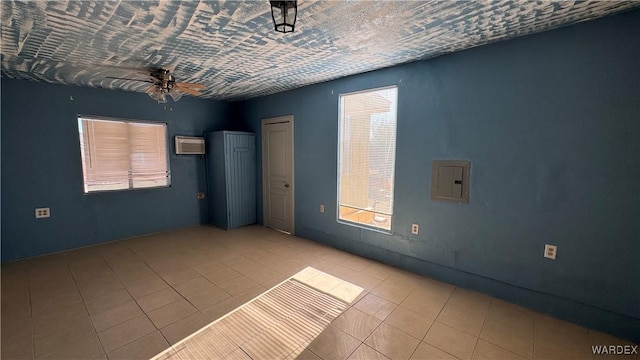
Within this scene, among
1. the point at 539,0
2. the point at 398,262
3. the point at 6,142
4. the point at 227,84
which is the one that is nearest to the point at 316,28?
the point at 539,0

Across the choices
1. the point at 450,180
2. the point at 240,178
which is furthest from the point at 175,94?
the point at 450,180

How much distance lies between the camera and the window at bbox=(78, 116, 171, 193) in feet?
12.5

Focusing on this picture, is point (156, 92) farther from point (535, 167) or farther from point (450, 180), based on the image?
point (535, 167)

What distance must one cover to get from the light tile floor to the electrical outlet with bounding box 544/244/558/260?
0.54 meters

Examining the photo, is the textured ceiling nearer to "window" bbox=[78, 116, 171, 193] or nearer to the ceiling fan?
the ceiling fan

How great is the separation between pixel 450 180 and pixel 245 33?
8.08 feet

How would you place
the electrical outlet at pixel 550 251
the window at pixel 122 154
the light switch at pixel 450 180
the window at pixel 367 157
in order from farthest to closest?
1. the window at pixel 122 154
2. the window at pixel 367 157
3. the light switch at pixel 450 180
4. the electrical outlet at pixel 550 251

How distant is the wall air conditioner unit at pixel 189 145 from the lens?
14.9ft

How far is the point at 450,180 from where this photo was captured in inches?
107

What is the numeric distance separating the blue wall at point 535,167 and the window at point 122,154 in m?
3.80

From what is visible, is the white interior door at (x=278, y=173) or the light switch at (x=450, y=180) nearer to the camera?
the light switch at (x=450, y=180)

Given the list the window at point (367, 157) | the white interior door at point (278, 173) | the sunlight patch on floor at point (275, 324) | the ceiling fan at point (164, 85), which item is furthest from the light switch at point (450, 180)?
the ceiling fan at point (164, 85)

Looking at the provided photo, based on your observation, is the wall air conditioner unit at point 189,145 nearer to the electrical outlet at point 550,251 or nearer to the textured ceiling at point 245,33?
the textured ceiling at point 245,33

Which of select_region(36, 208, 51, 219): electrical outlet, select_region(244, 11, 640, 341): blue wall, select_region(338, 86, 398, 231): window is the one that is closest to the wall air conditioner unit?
select_region(36, 208, 51, 219): electrical outlet
